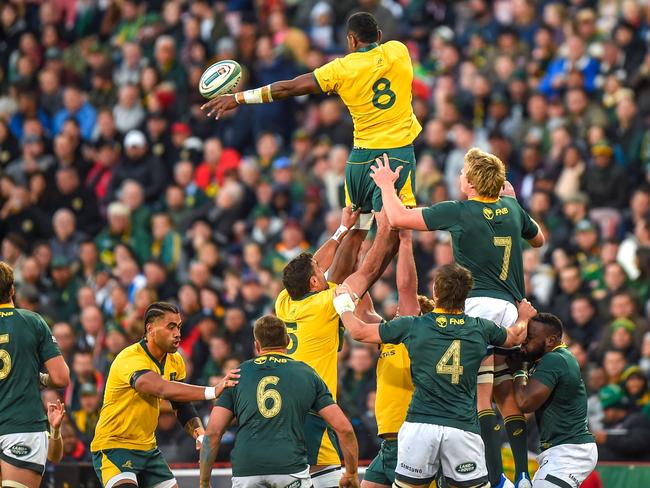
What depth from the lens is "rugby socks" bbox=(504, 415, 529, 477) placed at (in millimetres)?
11414

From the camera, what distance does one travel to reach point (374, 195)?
12.0m

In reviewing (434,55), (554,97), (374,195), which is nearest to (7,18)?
(434,55)

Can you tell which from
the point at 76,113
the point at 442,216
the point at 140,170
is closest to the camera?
the point at 442,216

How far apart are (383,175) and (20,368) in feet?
11.0

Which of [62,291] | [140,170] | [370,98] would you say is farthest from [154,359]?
[140,170]

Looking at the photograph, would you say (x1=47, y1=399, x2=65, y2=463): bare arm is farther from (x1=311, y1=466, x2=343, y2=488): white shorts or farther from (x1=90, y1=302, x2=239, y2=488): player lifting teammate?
(x1=311, y1=466, x2=343, y2=488): white shorts

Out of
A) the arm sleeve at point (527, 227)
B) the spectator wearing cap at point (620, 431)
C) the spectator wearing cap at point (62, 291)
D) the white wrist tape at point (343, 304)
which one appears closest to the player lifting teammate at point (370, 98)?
Answer: the white wrist tape at point (343, 304)

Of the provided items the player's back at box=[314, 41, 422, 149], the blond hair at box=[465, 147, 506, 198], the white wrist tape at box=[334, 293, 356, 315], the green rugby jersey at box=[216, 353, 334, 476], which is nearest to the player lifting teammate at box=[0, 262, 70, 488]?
the green rugby jersey at box=[216, 353, 334, 476]

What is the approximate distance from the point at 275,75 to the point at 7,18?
20.6ft

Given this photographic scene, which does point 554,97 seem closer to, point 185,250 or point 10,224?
point 185,250

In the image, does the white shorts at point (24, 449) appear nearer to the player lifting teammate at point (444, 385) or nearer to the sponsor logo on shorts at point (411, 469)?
the player lifting teammate at point (444, 385)

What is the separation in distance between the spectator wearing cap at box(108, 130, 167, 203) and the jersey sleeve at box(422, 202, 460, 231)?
11.2m

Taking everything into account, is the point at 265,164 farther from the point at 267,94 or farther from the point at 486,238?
the point at 486,238

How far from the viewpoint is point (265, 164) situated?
824 inches
